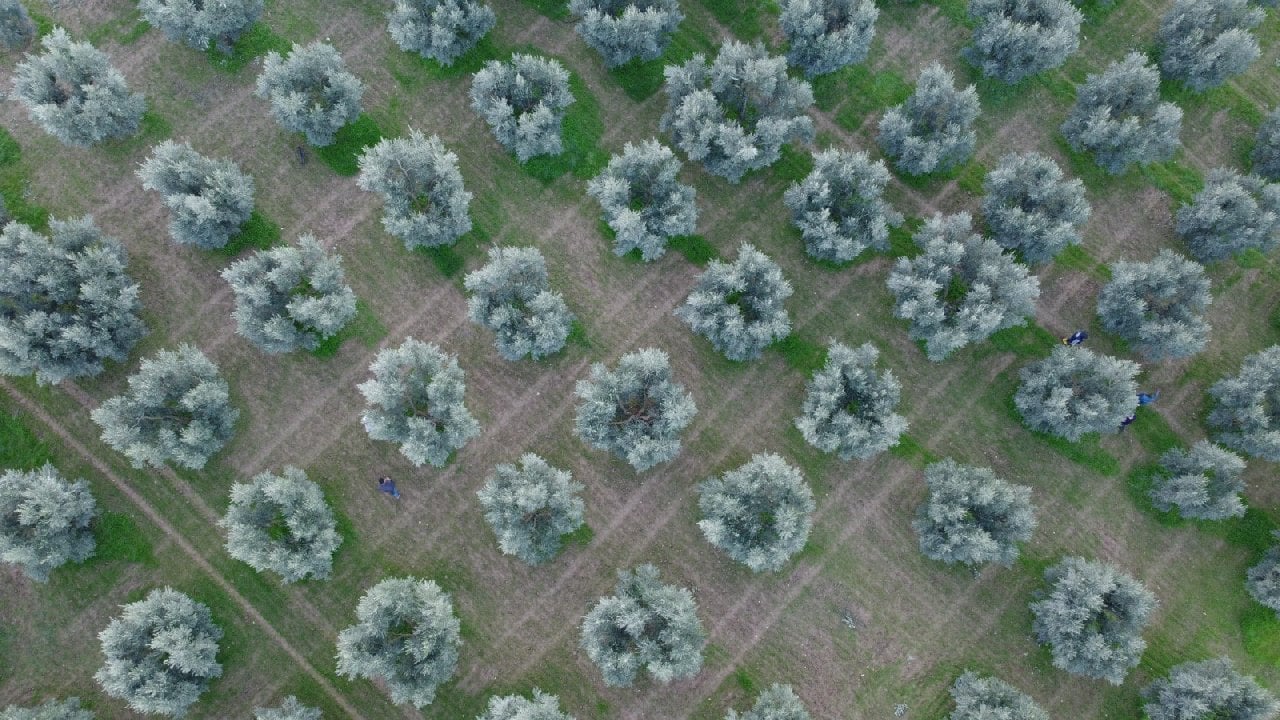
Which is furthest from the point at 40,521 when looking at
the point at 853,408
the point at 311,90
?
the point at 853,408

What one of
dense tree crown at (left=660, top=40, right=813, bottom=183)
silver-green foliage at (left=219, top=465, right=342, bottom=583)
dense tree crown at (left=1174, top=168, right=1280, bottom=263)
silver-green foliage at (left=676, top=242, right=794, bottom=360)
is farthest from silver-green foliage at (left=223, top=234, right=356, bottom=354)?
dense tree crown at (left=1174, top=168, right=1280, bottom=263)

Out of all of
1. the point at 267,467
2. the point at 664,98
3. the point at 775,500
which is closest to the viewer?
the point at 775,500

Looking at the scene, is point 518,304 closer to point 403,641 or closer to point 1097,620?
point 403,641

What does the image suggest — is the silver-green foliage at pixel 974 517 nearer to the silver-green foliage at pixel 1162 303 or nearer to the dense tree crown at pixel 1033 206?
the silver-green foliage at pixel 1162 303

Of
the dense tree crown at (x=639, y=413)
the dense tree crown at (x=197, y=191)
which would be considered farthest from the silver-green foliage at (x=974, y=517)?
the dense tree crown at (x=197, y=191)

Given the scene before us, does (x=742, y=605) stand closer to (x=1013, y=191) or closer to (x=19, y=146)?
(x=1013, y=191)

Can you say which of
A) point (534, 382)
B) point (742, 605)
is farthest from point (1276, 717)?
point (534, 382)
